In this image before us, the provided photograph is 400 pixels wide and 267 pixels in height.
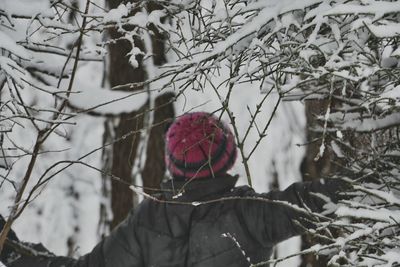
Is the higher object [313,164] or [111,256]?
[313,164]

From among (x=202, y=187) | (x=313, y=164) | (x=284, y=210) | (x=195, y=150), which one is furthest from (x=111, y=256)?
(x=313, y=164)

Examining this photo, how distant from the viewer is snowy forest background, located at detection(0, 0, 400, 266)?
6.31 ft

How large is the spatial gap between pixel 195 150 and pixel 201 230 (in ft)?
1.48

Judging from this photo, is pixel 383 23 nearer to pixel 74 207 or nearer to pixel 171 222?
pixel 171 222

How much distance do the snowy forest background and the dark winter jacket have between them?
0.26 m

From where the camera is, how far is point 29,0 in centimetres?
256

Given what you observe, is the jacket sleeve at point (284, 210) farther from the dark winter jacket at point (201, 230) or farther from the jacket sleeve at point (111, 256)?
the jacket sleeve at point (111, 256)

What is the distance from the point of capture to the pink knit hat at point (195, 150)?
334cm

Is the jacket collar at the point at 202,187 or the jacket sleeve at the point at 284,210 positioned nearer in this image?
the jacket sleeve at the point at 284,210

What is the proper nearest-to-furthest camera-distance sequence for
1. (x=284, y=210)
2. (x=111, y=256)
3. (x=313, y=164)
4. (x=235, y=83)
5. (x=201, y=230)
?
(x=235, y=83) → (x=284, y=210) → (x=201, y=230) → (x=111, y=256) → (x=313, y=164)

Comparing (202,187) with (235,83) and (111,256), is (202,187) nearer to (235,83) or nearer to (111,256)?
(111,256)

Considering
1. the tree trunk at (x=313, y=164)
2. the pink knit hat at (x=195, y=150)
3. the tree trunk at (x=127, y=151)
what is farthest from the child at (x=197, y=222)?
the tree trunk at (x=127, y=151)

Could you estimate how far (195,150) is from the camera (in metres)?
3.35

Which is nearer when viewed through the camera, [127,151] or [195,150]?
[195,150]
